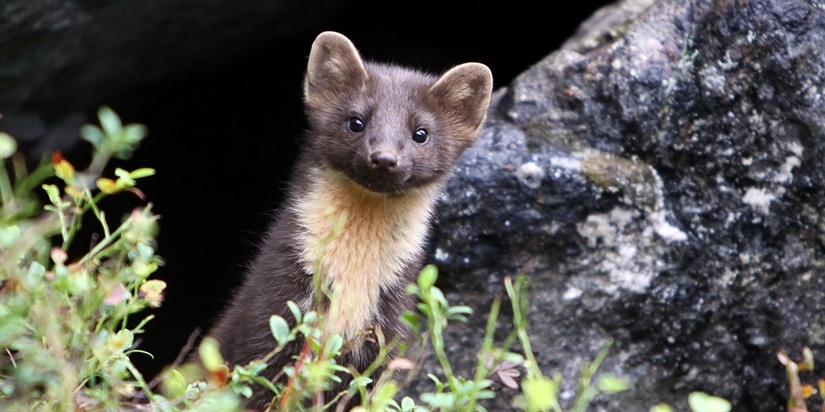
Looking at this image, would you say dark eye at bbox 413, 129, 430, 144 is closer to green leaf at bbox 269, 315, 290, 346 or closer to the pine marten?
the pine marten

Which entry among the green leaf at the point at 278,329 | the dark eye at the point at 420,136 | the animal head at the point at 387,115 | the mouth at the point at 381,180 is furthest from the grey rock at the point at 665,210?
the green leaf at the point at 278,329

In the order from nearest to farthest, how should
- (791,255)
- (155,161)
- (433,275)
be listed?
1. (433,275)
2. (791,255)
3. (155,161)

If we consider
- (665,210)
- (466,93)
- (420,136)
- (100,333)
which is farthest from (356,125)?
(100,333)

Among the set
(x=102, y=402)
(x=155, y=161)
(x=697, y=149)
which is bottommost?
(x=155, y=161)

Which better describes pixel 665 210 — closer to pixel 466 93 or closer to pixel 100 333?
pixel 466 93

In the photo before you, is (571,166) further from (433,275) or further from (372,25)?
(372,25)

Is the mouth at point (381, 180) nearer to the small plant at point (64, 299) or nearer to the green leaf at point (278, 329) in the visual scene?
the small plant at point (64, 299)

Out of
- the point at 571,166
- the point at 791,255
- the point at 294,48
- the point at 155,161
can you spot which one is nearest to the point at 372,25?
the point at 294,48

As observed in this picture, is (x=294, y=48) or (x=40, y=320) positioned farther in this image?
(x=294, y=48)
